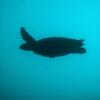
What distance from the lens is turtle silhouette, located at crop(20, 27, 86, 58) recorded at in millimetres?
1674

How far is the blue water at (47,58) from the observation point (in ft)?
5.65

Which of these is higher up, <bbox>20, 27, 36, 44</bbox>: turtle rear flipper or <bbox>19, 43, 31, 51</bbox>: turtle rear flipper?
<bbox>20, 27, 36, 44</bbox>: turtle rear flipper

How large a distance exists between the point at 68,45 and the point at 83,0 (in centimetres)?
33

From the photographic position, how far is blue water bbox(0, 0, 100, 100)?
172 centimetres

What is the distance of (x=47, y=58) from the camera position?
5.69ft

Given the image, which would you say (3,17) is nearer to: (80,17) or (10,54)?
(10,54)

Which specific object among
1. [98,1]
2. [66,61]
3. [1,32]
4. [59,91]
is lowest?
[59,91]

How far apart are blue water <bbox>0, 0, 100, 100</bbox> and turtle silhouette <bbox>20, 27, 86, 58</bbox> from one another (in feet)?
0.14

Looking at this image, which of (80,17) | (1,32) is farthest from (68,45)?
(1,32)

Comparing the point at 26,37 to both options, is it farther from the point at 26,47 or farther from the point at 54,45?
the point at 54,45

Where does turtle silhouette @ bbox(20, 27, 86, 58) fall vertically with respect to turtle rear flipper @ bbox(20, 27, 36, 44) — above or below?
below

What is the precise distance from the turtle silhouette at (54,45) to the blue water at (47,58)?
43 mm

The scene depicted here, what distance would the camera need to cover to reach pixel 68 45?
1.68 m

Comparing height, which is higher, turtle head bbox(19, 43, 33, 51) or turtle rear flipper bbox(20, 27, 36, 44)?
turtle rear flipper bbox(20, 27, 36, 44)
